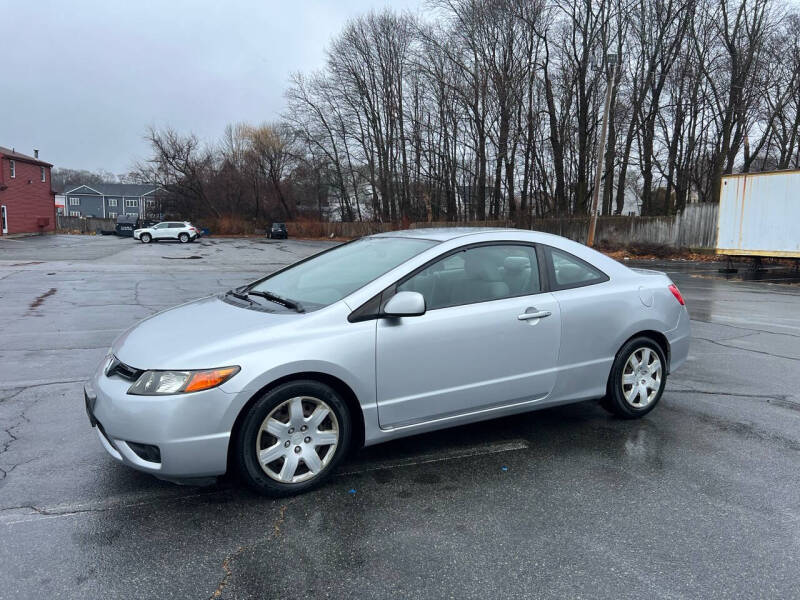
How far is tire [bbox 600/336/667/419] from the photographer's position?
457 cm

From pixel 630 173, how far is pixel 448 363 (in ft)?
174

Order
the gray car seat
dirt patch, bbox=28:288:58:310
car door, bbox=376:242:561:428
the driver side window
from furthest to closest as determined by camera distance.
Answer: dirt patch, bbox=28:288:58:310 < the gray car seat < the driver side window < car door, bbox=376:242:561:428

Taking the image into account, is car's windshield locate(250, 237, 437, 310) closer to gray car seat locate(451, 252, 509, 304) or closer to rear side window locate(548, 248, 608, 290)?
gray car seat locate(451, 252, 509, 304)

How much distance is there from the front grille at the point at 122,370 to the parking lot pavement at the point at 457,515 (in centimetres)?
71

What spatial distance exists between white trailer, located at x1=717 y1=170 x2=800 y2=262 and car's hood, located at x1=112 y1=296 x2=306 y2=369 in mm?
19886

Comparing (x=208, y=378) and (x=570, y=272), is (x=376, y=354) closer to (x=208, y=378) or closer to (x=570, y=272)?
(x=208, y=378)

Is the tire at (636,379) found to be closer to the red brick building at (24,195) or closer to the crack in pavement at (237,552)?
the crack in pavement at (237,552)

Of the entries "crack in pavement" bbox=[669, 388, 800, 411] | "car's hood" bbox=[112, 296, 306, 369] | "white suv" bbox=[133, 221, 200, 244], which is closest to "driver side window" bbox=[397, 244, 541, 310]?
"car's hood" bbox=[112, 296, 306, 369]

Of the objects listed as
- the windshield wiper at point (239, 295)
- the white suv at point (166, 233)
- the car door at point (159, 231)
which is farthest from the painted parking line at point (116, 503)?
the car door at point (159, 231)

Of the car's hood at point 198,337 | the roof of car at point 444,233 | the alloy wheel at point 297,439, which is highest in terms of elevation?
the roof of car at point 444,233

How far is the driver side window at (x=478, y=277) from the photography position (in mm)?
3852

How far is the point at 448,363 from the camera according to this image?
3730 mm

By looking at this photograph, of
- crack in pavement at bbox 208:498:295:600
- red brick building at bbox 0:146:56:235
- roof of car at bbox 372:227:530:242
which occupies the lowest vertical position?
crack in pavement at bbox 208:498:295:600

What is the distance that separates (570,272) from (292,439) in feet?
8.00
